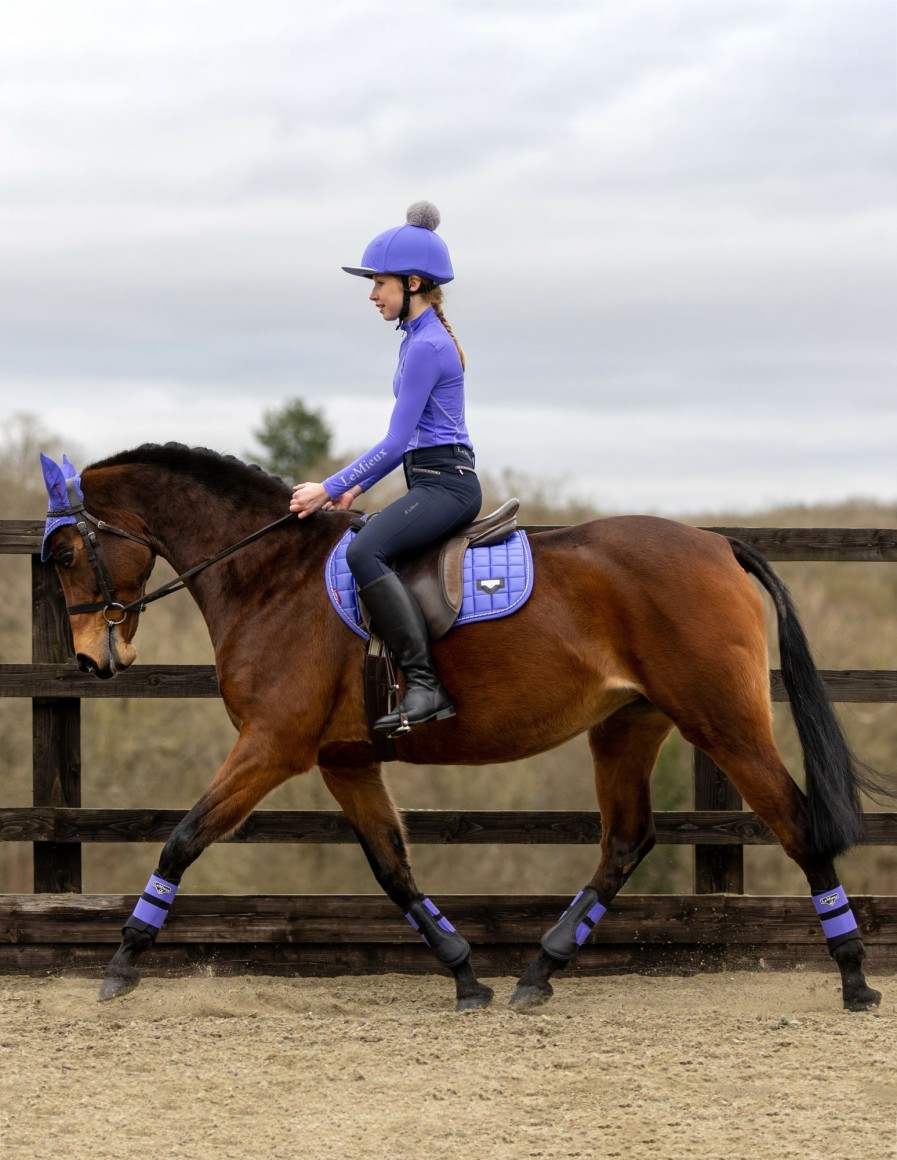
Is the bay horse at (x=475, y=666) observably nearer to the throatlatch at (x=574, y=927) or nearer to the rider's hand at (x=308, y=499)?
the throatlatch at (x=574, y=927)

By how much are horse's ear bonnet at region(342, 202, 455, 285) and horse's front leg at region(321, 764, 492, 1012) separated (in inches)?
82.8

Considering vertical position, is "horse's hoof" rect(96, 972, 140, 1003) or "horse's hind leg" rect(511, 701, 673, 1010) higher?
"horse's hind leg" rect(511, 701, 673, 1010)

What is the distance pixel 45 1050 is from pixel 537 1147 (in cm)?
198

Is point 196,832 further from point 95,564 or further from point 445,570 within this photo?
point 445,570

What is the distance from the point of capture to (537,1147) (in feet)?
12.2

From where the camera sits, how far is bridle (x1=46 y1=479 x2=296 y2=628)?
Answer: 5453 mm

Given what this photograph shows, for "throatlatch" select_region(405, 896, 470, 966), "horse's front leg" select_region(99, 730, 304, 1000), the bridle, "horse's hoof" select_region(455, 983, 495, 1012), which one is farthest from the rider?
"horse's hoof" select_region(455, 983, 495, 1012)

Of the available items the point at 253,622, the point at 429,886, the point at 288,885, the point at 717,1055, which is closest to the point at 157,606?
the point at 288,885

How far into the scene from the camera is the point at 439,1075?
4375 mm

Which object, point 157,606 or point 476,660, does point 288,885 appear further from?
point 476,660

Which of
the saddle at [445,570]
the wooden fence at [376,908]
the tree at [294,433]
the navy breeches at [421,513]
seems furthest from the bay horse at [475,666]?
the tree at [294,433]

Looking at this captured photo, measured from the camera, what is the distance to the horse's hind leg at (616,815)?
5.58 m

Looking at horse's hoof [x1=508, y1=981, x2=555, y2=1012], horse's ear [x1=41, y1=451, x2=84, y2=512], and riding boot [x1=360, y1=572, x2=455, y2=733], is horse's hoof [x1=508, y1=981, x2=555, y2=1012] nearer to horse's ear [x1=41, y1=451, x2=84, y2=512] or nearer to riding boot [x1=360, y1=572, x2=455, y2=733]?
riding boot [x1=360, y1=572, x2=455, y2=733]

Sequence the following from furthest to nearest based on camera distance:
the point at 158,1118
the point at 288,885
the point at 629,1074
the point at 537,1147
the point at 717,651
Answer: the point at 288,885 → the point at 717,651 → the point at 629,1074 → the point at 158,1118 → the point at 537,1147
